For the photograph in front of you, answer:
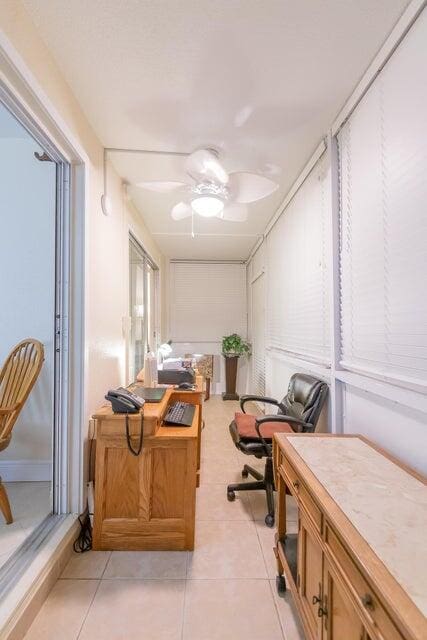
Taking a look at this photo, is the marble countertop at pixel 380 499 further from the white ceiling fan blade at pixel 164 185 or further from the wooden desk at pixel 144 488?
the white ceiling fan blade at pixel 164 185

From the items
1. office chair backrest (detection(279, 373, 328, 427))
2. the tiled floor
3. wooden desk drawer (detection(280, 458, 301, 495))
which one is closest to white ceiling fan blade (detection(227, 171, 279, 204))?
office chair backrest (detection(279, 373, 328, 427))

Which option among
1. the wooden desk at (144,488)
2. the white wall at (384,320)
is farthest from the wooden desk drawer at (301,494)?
the wooden desk at (144,488)

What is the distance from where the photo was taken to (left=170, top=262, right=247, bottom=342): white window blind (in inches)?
211

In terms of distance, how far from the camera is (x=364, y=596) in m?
0.64

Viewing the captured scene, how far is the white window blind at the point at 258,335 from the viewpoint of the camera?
4.03m

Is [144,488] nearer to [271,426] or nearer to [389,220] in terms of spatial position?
[271,426]

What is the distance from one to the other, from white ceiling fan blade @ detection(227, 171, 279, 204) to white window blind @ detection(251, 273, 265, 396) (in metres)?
2.04

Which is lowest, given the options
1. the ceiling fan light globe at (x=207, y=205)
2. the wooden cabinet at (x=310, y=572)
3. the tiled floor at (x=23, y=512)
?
the tiled floor at (x=23, y=512)

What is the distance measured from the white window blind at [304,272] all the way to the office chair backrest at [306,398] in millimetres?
181

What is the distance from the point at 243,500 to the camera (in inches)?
82.4

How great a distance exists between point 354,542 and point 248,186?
184cm

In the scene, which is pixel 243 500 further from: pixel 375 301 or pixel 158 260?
pixel 158 260

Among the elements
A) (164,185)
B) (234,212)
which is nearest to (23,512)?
(164,185)

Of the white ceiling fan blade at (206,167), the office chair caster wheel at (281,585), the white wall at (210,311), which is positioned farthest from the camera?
the white wall at (210,311)
